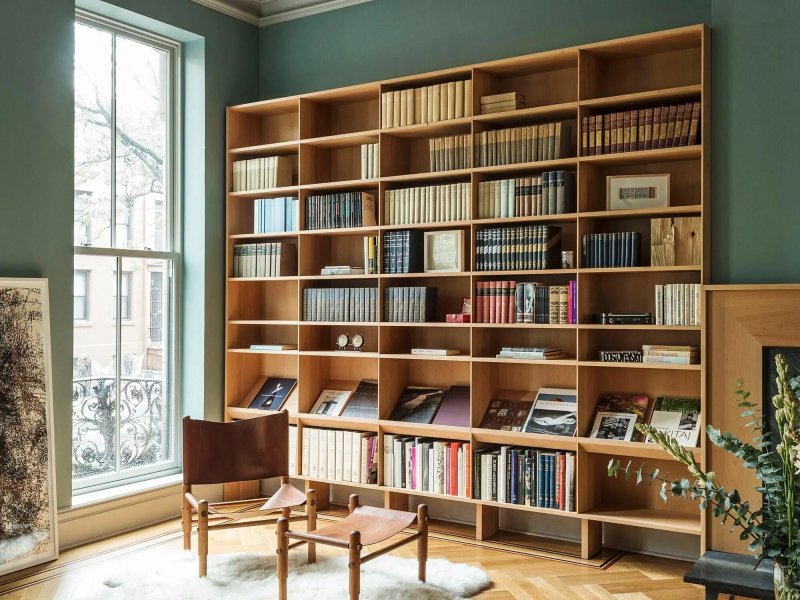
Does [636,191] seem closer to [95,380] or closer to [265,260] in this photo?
[265,260]

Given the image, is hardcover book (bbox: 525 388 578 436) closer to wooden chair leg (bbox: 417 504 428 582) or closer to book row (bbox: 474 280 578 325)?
book row (bbox: 474 280 578 325)

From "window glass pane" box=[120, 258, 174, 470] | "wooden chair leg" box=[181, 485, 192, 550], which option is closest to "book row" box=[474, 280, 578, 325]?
"wooden chair leg" box=[181, 485, 192, 550]

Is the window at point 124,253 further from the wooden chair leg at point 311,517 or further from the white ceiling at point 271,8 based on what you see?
the wooden chair leg at point 311,517

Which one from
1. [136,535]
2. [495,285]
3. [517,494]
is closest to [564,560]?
[517,494]

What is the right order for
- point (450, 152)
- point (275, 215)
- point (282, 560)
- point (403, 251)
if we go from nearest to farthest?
point (282, 560), point (450, 152), point (403, 251), point (275, 215)

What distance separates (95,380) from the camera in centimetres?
505

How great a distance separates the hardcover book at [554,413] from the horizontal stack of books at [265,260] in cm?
193

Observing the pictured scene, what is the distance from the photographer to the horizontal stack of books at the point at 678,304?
161 inches

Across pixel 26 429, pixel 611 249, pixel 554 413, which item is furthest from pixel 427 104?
pixel 26 429

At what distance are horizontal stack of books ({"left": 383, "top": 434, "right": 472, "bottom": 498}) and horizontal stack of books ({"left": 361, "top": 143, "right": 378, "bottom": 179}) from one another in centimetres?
164

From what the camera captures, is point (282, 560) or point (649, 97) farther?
point (649, 97)

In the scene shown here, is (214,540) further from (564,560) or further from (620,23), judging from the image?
(620,23)

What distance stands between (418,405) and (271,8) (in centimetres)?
301

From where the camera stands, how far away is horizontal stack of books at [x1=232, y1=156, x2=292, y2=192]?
18.1 feet
